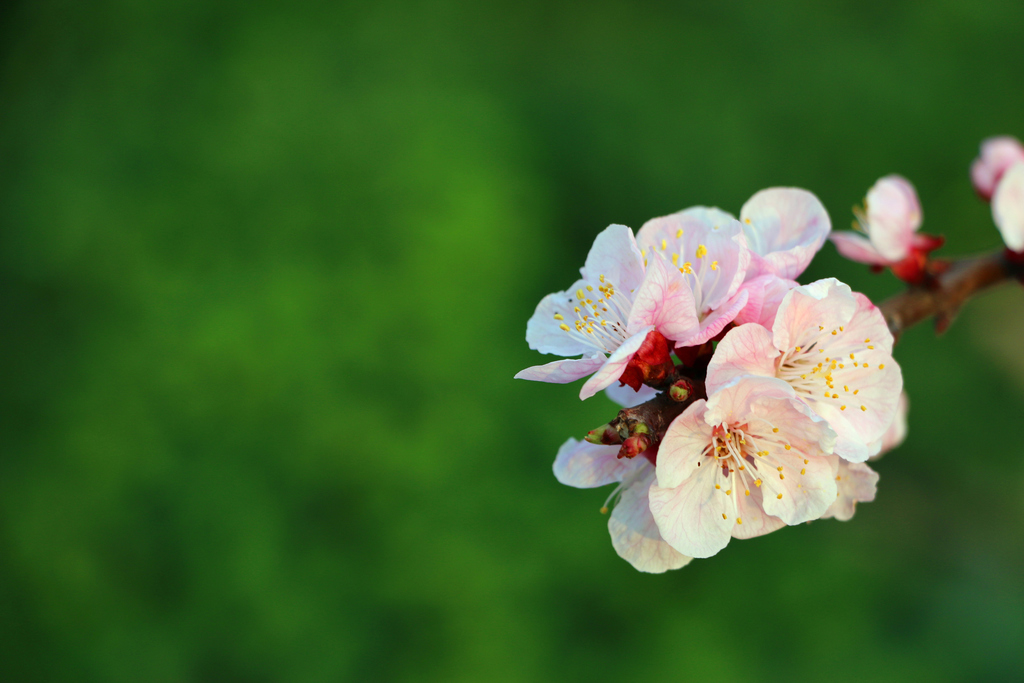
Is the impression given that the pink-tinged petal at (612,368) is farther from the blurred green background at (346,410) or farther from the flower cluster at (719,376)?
the blurred green background at (346,410)

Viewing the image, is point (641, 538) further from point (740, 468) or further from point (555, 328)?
point (555, 328)

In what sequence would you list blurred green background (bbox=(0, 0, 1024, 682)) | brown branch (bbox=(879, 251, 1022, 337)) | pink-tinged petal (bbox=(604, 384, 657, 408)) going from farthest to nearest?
blurred green background (bbox=(0, 0, 1024, 682)) < brown branch (bbox=(879, 251, 1022, 337)) < pink-tinged petal (bbox=(604, 384, 657, 408))

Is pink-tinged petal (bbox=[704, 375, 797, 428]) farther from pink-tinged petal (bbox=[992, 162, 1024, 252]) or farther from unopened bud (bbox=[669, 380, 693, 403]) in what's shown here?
pink-tinged petal (bbox=[992, 162, 1024, 252])

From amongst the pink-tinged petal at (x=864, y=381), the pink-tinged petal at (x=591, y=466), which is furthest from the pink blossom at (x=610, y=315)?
the pink-tinged petal at (x=864, y=381)

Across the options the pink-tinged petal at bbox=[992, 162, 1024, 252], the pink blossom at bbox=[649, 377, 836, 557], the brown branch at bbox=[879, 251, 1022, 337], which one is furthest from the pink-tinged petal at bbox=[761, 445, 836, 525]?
the pink-tinged petal at bbox=[992, 162, 1024, 252]

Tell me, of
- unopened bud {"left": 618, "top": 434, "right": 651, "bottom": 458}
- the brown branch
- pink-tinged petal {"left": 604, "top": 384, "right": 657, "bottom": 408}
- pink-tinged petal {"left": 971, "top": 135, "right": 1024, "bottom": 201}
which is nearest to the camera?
unopened bud {"left": 618, "top": 434, "right": 651, "bottom": 458}

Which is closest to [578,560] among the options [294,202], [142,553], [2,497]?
[142,553]

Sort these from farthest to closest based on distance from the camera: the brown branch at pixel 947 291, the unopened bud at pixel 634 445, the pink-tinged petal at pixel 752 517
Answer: the brown branch at pixel 947 291 < the pink-tinged petal at pixel 752 517 < the unopened bud at pixel 634 445
